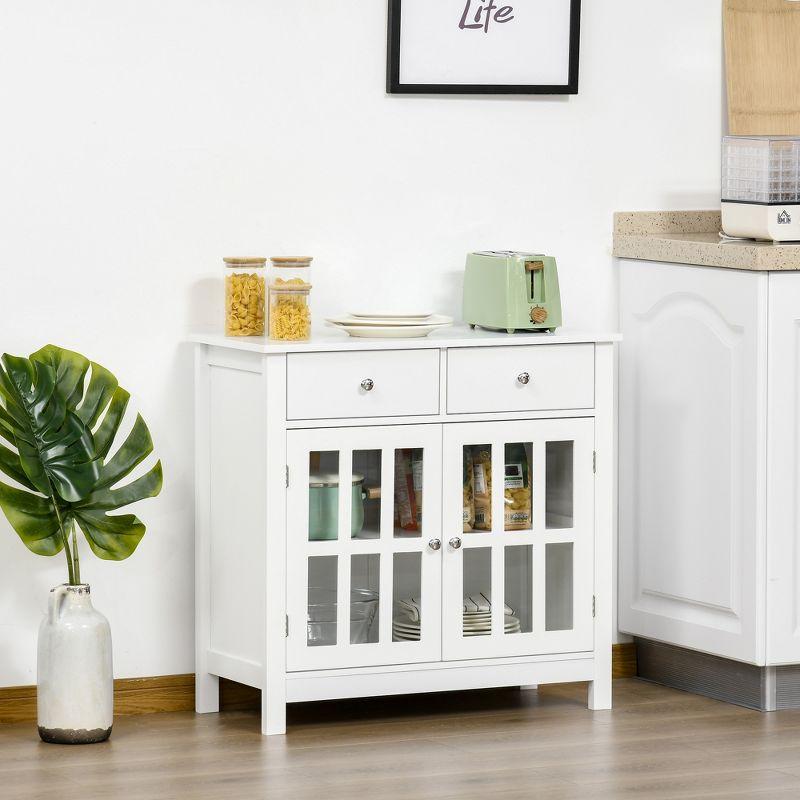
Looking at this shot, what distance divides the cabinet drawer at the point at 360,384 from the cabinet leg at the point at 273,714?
577 mm

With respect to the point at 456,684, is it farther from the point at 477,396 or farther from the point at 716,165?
the point at 716,165

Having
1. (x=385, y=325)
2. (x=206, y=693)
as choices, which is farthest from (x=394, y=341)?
(x=206, y=693)

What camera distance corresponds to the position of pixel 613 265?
373 cm

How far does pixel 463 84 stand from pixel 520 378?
28.3 inches

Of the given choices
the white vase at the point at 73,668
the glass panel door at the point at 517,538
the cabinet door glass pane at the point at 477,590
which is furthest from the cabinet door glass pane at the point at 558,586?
the white vase at the point at 73,668

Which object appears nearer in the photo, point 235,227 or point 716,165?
point 235,227

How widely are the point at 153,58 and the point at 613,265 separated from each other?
1182 millimetres

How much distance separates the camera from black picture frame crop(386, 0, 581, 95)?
3.44 meters

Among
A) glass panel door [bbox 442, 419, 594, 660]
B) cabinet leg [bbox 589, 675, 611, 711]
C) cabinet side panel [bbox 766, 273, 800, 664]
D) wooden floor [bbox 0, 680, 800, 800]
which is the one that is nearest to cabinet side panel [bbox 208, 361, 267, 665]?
wooden floor [bbox 0, 680, 800, 800]

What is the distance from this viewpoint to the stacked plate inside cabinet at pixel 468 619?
10.7 ft

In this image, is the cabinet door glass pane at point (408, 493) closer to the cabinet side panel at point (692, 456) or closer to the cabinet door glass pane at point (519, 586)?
the cabinet door glass pane at point (519, 586)

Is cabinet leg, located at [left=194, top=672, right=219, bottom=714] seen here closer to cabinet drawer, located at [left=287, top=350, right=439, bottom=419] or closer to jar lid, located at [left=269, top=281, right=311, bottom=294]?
cabinet drawer, located at [left=287, top=350, right=439, bottom=419]

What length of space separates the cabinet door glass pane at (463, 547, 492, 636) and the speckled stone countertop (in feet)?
2.63

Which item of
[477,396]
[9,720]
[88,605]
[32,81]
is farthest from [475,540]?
[32,81]
